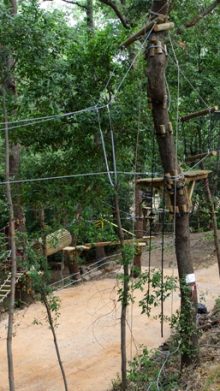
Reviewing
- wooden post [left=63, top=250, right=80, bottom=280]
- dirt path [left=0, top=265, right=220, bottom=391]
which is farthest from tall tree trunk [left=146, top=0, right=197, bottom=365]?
wooden post [left=63, top=250, right=80, bottom=280]

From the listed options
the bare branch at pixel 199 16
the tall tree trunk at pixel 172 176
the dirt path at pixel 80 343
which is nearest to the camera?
the tall tree trunk at pixel 172 176

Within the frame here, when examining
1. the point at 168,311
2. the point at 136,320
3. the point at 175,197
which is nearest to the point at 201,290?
the point at 168,311

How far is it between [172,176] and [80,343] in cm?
397

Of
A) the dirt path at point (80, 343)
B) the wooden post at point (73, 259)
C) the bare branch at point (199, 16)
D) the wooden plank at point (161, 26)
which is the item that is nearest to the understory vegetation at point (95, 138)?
the wooden plank at point (161, 26)

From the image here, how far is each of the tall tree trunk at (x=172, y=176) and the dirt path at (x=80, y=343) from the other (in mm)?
841

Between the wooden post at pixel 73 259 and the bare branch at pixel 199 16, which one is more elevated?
the bare branch at pixel 199 16

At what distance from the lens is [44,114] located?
194 inches

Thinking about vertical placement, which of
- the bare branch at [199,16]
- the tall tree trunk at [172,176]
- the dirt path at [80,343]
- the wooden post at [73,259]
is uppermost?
the bare branch at [199,16]

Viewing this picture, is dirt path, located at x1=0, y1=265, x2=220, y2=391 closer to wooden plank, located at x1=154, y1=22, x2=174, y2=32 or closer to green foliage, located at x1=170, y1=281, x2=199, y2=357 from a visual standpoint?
green foliage, located at x1=170, y1=281, x2=199, y2=357

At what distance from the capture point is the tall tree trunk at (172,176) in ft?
14.2

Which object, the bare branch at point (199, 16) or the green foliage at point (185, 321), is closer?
the green foliage at point (185, 321)

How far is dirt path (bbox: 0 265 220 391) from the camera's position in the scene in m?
6.07

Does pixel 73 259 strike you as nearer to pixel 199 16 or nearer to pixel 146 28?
pixel 199 16

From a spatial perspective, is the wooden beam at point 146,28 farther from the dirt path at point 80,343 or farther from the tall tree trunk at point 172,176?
the dirt path at point 80,343
